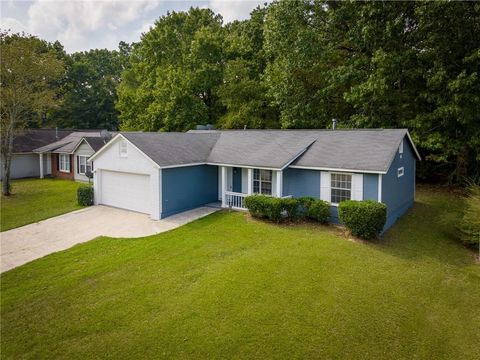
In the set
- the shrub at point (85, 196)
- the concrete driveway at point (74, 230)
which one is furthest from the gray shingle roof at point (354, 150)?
the shrub at point (85, 196)

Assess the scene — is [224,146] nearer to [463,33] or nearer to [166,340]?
[166,340]

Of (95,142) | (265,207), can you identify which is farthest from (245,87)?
(265,207)

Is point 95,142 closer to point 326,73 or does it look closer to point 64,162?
point 64,162

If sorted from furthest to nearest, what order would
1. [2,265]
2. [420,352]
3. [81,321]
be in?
[2,265] → [81,321] → [420,352]

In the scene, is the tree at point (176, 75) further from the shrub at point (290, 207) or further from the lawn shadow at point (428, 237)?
the lawn shadow at point (428, 237)

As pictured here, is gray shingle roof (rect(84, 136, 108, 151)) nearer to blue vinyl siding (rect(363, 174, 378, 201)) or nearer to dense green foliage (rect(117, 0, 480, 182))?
dense green foliage (rect(117, 0, 480, 182))

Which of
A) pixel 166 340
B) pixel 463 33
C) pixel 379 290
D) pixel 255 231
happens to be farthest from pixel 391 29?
pixel 166 340
